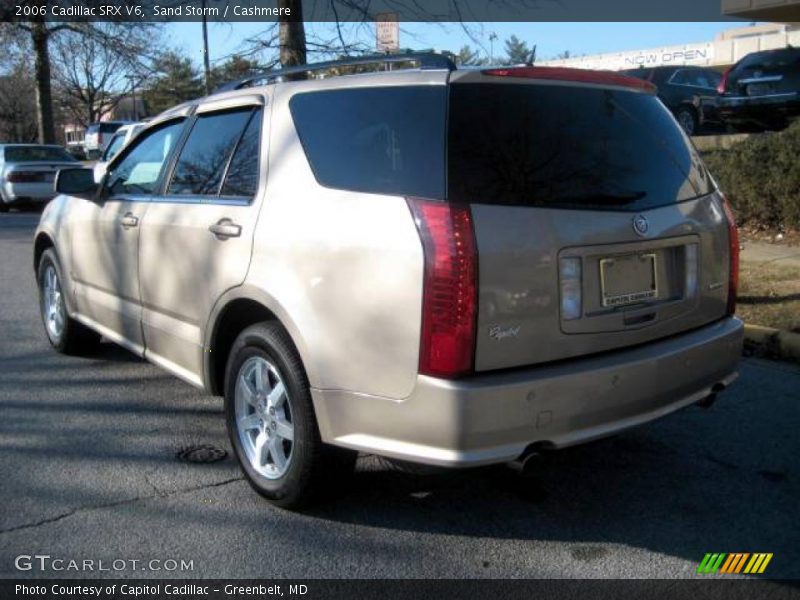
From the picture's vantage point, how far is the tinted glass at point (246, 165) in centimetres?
383

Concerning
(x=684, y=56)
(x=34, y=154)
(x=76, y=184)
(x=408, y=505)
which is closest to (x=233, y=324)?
(x=408, y=505)

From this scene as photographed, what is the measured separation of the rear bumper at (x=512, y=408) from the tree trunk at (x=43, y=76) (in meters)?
27.8

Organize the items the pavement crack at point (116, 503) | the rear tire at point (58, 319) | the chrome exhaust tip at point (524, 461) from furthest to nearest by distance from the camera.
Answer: the rear tire at point (58, 319) < the pavement crack at point (116, 503) < the chrome exhaust tip at point (524, 461)

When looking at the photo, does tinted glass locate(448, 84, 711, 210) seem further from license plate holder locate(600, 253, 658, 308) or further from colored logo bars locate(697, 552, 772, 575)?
colored logo bars locate(697, 552, 772, 575)

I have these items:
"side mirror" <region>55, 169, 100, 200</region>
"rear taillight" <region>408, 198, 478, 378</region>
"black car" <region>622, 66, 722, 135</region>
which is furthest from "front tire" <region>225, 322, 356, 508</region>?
"black car" <region>622, 66, 722, 135</region>

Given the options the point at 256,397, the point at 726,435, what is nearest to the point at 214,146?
the point at 256,397

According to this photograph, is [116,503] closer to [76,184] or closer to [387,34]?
[76,184]

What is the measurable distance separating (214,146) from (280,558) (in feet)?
7.16

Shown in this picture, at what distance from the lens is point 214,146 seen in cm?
426

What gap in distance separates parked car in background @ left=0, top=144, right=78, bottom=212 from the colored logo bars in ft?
56.7

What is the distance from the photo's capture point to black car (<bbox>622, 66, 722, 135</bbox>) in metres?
16.6

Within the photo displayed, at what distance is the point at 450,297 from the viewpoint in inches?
113

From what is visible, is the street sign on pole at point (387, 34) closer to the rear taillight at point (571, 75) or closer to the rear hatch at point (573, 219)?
the rear taillight at point (571, 75)

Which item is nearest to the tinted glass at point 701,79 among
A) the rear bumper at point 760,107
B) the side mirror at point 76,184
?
the rear bumper at point 760,107
